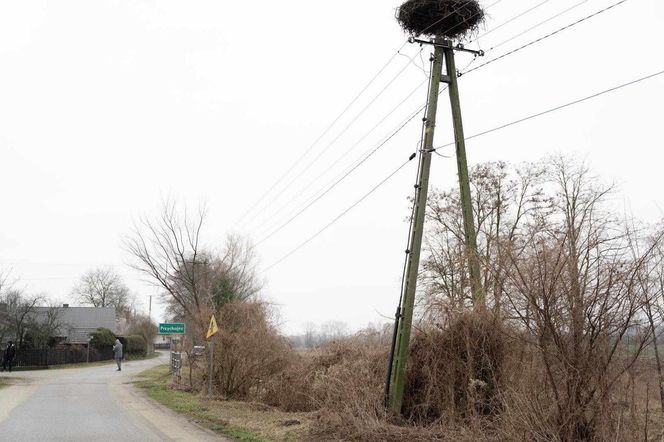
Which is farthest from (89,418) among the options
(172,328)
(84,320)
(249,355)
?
(84,320)

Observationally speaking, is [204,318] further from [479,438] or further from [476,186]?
[476,186]

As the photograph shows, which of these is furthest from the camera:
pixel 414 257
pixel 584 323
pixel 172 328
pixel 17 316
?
pixel 17 316

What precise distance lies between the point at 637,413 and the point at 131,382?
2371 cm

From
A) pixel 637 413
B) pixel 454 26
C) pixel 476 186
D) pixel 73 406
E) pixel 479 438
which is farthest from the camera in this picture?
pixel 476 186

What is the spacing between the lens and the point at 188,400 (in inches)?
688

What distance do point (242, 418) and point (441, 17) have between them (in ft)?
32.7

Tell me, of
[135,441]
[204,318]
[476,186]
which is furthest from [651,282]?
[476,186]

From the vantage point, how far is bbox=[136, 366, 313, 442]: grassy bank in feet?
36.6

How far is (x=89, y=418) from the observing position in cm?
1376

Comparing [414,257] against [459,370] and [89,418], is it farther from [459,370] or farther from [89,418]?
[89,418]

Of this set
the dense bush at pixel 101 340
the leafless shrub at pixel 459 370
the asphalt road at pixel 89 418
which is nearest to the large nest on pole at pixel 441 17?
the leafless shrub at pixel 459 370

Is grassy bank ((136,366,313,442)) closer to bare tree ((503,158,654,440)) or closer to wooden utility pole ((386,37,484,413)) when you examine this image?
wooden utility pole ((386,37,484,413))

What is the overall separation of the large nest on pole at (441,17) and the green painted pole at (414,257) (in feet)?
2.78

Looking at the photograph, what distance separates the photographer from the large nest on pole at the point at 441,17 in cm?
1223
